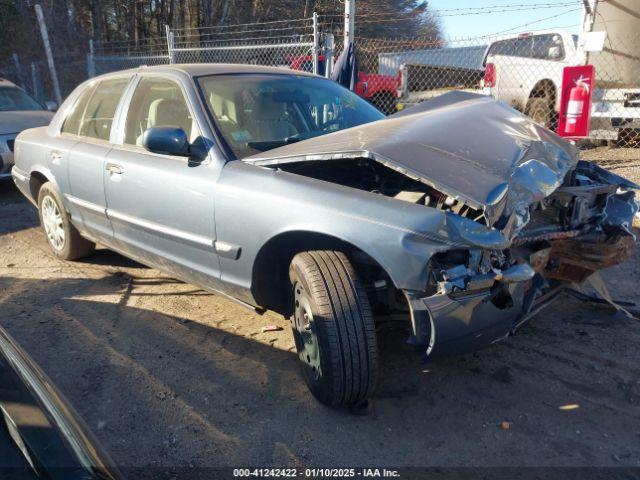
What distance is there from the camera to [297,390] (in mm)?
2977

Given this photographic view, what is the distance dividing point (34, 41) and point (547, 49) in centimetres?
1815

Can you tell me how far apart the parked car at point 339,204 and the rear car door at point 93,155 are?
0.02m

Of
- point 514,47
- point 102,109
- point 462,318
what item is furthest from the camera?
point 514,47

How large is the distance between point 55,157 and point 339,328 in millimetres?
3276

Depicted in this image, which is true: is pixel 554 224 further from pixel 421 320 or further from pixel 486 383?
pixel 421 320

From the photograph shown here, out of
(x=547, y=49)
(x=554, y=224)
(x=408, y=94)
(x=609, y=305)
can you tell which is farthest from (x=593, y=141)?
(x=554, y=224)

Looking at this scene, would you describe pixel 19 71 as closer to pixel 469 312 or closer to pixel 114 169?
pixel 114 169

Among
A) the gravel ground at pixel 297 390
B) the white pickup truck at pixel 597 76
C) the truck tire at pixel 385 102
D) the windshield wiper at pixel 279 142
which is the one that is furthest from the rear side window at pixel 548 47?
the windshield wiper at pixel 279 142

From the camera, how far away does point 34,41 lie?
19.8m

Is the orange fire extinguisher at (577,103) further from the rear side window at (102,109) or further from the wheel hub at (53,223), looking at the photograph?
the wheel hub at (53,223)

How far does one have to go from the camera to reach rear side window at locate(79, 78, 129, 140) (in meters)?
4.12

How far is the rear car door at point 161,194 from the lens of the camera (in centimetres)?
322

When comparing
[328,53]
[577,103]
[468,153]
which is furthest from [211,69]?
[577,103]

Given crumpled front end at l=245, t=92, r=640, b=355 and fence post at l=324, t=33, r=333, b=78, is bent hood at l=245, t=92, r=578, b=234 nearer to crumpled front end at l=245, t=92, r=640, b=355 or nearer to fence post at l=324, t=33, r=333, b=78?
crumpled front end at l=245, t=92, r=640, b=355
